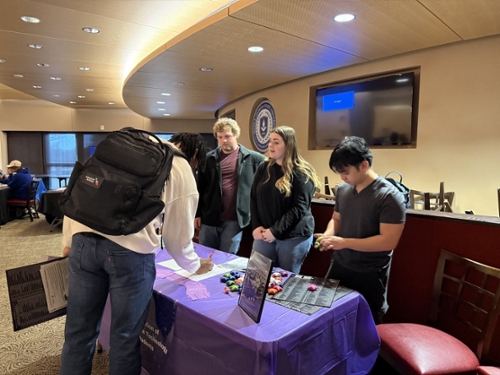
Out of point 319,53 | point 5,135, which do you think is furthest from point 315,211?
point 5,135

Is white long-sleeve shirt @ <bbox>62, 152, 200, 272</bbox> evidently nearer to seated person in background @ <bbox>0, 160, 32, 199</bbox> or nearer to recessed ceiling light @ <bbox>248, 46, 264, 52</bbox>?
recessed ceiling light @ <bbox>248, 46, 264, 52</bbox>

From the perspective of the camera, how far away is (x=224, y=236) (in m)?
2.48

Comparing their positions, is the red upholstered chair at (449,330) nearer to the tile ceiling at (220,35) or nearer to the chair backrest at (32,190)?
the tile ceiling at (220,35)

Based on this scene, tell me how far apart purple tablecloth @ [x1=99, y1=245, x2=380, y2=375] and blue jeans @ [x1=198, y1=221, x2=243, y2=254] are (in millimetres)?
859

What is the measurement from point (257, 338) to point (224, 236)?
1.40 metres

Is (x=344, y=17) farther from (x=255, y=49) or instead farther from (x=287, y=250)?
(x=287, y=250)

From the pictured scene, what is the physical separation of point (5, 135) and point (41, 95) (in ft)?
10.1

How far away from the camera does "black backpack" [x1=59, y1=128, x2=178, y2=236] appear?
118 cm

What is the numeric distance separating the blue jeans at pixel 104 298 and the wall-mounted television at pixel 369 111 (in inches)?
154

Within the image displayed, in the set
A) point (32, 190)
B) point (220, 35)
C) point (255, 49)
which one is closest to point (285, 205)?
point (220, 35)

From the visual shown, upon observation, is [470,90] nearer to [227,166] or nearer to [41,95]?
[227,166]

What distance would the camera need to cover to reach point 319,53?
404 cm

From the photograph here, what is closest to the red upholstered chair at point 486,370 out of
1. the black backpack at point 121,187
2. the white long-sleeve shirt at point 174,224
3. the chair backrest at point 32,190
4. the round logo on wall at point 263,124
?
the white long-sleeve shirt at point 174,224

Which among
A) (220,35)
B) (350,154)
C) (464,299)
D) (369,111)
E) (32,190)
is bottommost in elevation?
(464,299)
